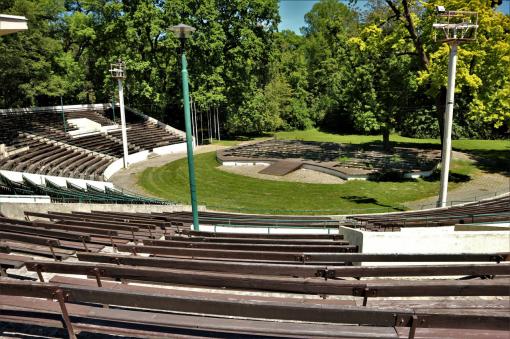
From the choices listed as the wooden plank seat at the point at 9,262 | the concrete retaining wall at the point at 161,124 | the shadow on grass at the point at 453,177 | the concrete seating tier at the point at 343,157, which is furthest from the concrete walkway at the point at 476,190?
the concrete retaining wall at the point at 161,124

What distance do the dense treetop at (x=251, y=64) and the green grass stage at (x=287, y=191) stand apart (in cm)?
714

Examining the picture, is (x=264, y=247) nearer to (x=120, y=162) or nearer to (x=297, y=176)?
(x=297, y=176)

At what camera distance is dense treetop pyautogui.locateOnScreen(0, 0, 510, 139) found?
27641 millimetres

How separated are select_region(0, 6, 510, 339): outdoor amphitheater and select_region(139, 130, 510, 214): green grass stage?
0.20 metres

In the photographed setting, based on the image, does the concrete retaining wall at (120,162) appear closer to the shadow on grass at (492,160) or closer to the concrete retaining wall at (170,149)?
the concrete retaining wall at (170,149)

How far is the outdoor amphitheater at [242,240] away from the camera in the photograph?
4.12 meters

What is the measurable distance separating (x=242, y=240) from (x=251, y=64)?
4242cm

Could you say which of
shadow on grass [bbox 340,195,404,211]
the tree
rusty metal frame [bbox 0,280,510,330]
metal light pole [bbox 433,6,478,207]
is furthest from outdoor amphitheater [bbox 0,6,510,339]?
the tree

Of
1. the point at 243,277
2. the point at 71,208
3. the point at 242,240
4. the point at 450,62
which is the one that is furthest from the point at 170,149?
the point at 243,277

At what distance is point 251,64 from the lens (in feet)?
162

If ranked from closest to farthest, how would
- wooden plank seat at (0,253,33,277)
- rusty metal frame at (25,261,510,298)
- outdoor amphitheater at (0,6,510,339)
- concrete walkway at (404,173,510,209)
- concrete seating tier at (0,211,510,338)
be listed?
concrete seating tier at (0,211,510,338), outdoor amphitheater at (0,6,510,339), rusty metal frame at (25,261,510,298), wooden plank seat at (0,253,33,277), concrete walkway at (404,173,510,209)

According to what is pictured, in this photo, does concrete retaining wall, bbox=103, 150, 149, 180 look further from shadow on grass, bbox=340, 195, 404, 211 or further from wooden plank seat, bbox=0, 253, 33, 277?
wooden plank seat, bbox=0, 253, 33, 277

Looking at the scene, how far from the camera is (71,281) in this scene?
6129mm

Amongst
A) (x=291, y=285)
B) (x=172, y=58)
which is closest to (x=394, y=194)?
(x=291, y=285)
